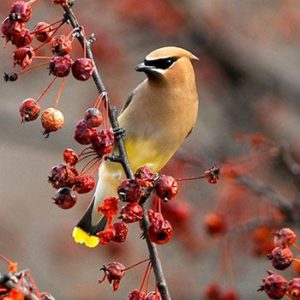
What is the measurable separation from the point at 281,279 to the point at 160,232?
282 mm

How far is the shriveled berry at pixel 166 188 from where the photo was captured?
6.65 feet

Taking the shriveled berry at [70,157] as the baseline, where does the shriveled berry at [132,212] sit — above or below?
below

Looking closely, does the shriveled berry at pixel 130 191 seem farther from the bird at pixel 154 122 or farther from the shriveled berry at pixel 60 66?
the bird at pixel 154 122

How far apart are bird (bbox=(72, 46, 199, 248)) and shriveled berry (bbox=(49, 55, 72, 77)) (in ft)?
2.52

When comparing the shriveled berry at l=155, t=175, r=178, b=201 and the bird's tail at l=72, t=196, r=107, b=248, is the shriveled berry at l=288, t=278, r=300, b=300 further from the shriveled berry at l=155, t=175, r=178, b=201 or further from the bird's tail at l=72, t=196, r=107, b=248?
the bird's tail at l=72, t=196, r=107, b=248

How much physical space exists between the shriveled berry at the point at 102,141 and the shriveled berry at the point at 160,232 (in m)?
0.20

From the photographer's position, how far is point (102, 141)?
6.63ft

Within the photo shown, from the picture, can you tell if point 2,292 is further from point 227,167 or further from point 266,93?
point 266,93

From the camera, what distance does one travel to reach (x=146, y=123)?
292 cm

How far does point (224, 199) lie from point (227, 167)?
61cm

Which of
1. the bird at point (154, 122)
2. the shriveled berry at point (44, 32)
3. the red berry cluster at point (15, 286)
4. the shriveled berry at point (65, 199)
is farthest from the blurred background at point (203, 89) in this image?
the red berry cluster at point (15, 286)

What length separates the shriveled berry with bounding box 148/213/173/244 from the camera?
204 cm

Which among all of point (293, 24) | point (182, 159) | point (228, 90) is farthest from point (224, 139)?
point (182, 159)

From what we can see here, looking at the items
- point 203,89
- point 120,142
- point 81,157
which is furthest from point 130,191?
point 203,89
